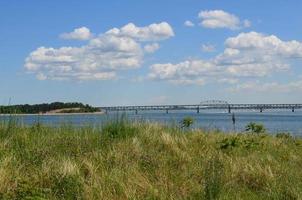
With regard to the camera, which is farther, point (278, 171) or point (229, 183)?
point (278, 171)

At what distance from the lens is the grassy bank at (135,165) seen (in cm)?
807

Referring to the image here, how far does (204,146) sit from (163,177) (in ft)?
10.7

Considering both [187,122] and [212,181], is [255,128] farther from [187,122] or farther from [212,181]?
[212,181]

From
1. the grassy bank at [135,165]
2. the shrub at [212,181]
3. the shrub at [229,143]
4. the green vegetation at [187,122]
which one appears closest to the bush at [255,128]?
the green vegetation at [187,122]

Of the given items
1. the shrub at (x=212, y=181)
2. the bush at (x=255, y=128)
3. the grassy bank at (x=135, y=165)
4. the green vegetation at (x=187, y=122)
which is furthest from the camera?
the bush at (x=255, y=128)

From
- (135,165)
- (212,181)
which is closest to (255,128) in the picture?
(135,165)

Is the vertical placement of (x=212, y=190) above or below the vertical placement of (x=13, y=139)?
below

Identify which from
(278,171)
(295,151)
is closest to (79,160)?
(278,171)

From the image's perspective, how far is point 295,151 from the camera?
14.0 meters

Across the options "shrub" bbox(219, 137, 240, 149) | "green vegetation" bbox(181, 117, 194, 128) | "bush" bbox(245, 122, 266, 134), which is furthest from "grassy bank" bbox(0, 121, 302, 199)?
"bush" bbox(245, 122, 266, 134)

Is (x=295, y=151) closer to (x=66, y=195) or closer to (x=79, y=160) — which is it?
(x=79, y=160)

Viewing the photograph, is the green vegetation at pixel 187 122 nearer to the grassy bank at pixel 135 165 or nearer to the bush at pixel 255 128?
the bush at pixel 255 128

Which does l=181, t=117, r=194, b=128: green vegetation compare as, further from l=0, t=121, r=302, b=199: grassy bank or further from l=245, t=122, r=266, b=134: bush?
l=0, t=121, r=302, b=199: grassy bank

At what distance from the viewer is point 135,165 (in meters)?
9.51
